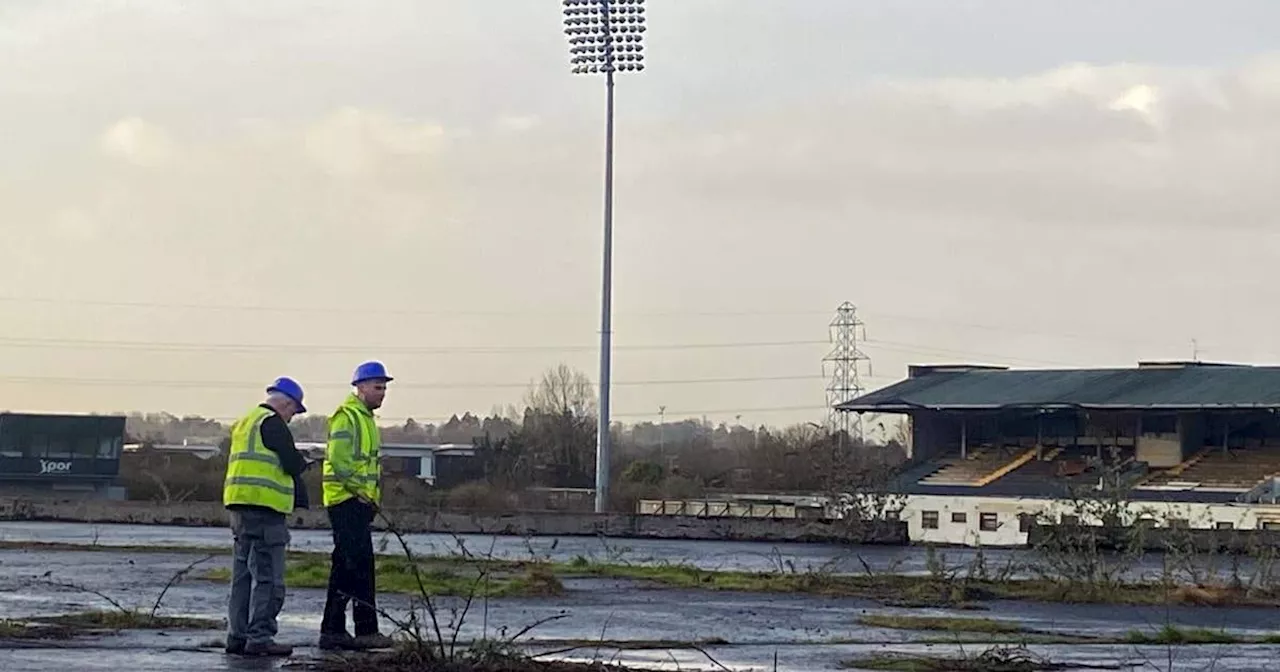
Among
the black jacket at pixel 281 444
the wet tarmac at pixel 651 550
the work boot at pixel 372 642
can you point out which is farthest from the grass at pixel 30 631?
the wet tarmac at pixel 651 550

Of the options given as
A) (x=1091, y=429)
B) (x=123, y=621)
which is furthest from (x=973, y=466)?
(x=123, y=621)

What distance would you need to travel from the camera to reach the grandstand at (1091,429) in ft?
200

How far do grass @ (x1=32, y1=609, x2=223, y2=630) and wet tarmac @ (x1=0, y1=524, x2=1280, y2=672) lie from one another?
0.41 m

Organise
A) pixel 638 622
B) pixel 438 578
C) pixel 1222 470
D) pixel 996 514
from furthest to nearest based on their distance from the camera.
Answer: pixel 1222 470 → pixel 996 514 → pixel 438 578 → pixel 638 622

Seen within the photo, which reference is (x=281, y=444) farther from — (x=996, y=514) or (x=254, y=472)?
(x=996, y=514)

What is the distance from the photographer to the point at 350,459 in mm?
12602

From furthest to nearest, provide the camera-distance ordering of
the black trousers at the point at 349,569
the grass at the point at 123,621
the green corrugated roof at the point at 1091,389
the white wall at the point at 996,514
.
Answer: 1. the green corrugated roof at the point at 1091,389
2. the white wall at the point at 996,514
3. the grass at the point at 123,621
4. the black trousers at the point at 349,569

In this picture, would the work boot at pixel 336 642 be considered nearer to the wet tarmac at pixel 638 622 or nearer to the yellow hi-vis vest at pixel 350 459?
the wet tarmac at pixel 638 622

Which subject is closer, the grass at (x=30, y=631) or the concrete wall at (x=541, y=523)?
the grass at (x=30, y=631)

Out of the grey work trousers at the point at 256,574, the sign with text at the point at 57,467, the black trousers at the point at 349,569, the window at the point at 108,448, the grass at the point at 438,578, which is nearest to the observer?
the grey work trousers at the point at 256,574

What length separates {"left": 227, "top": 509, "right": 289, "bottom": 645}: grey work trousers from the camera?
11.8 metres

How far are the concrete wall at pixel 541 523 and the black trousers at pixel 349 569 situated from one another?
2579cm

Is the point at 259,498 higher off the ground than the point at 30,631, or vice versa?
the point at 259,498

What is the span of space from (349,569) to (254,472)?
3.09 feet
